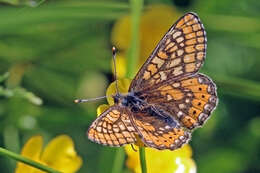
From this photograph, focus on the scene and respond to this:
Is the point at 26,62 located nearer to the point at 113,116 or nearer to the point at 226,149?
the point at 226,149

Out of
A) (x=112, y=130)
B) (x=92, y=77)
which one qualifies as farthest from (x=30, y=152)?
(x=92, y=77)

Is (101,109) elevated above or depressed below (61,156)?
above

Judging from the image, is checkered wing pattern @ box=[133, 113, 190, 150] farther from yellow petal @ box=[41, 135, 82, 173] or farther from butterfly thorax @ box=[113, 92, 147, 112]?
yellow petal @ box=[41, 135, 82, 173]

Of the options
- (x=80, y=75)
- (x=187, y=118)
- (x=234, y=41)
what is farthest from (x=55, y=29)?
(x=187, y=118)

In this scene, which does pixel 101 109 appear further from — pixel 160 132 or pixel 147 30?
pixel 147 30

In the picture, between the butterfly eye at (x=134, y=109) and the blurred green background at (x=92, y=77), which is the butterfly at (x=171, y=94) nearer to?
the butterfly eye at (x=134, y=109)

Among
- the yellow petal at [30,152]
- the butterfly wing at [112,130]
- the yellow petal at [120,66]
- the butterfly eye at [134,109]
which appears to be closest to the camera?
the butterfly wing at [112,130]

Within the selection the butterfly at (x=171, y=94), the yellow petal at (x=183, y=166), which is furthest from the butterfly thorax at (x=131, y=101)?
the yellow petal at (x=183, y=166)
